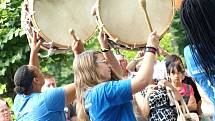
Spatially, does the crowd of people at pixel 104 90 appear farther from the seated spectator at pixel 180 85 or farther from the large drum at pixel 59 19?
the large drum at pixel 59 19

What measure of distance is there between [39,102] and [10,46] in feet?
7.64

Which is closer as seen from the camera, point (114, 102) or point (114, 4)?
point (114, 102)

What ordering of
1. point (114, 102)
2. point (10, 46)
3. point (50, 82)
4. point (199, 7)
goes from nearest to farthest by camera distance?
point (199, 7) < point (114, 102) < point (50, 82) < point (10, 46)

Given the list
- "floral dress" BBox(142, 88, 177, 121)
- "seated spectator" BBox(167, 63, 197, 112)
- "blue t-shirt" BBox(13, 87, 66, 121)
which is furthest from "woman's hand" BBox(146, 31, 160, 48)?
"seated spectator" BBox(167, 63, 197, 112)

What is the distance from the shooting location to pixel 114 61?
4.17 meters

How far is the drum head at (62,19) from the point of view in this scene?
4.98 meters

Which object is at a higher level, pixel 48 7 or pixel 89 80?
pixel 48 7

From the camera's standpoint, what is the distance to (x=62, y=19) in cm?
519

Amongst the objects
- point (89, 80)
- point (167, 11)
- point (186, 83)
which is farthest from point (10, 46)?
point (89, 80)

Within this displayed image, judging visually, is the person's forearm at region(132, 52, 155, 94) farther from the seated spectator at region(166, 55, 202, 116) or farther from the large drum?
the seated spectator at region(166, 55, 202, 116)

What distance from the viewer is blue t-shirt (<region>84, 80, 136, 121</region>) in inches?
136

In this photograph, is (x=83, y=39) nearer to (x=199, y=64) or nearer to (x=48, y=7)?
(x=48, y=7)

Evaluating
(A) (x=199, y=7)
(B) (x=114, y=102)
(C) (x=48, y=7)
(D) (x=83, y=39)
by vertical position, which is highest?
(C) (x=48, y=7)

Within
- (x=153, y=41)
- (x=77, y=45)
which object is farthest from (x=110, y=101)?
(x=77, y=45)
